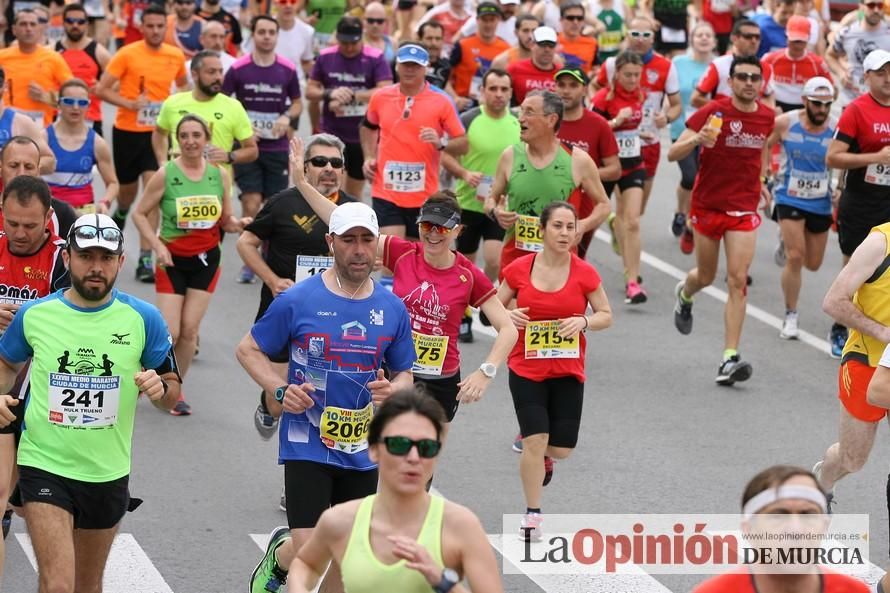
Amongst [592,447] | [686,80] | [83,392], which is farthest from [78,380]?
[686,80]

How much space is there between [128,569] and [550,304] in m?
2.66

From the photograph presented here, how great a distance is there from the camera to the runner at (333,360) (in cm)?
779

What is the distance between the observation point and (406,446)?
5.80 meters

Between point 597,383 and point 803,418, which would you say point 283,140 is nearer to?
point 597,383

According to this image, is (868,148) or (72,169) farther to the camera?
(72,169)

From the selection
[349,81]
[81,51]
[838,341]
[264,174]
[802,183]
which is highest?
[802,183]

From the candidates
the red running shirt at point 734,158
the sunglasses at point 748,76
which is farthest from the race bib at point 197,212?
the sunglasses at point 748,76

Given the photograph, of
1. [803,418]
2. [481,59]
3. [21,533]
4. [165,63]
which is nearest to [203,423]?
[21,533]

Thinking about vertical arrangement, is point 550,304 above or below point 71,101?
above

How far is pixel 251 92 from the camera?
15.8 m

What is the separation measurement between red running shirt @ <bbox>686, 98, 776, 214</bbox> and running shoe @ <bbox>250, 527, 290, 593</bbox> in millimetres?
5884

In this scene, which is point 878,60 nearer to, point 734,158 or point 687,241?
point 734,158

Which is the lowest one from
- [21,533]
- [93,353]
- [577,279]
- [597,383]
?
[597,383]

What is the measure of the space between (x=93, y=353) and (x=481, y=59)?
10.7 m
